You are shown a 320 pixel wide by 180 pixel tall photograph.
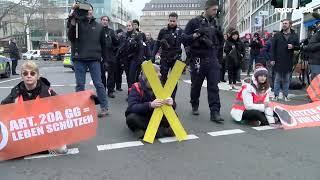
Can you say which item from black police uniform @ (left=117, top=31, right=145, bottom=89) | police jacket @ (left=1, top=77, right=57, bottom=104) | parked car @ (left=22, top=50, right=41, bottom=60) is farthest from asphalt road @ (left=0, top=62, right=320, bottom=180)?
parked car @ (left=22, top=50, right=41, bottom=60)

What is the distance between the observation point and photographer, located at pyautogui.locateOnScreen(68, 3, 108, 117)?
23.4 ft

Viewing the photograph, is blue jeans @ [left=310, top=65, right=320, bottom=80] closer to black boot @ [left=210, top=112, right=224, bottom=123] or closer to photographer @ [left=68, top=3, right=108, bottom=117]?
black boot @ [left=210, top=112, right=224, bottom=123]

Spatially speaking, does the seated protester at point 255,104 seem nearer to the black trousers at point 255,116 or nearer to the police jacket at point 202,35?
A: the black trousers at point 255,116

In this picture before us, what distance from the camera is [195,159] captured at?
495 centimetres

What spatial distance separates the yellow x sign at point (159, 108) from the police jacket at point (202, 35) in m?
1.40

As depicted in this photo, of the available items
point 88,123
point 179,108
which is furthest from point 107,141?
point 179,108

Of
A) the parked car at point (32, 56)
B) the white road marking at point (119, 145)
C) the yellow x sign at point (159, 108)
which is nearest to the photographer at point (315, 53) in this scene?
the yellow x sign at point (159, 108)

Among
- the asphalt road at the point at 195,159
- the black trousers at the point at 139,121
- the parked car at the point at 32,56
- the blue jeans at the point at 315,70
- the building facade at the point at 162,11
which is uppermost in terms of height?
the building facade at the point at 162,11

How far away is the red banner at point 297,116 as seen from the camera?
673 cm

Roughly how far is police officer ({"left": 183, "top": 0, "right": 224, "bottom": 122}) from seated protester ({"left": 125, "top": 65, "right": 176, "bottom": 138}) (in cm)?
135

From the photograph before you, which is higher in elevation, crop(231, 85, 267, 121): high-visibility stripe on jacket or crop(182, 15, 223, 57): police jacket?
crop(182, 15, 223, 57): police jacket

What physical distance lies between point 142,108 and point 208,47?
75.7 inches

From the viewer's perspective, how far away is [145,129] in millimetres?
6000

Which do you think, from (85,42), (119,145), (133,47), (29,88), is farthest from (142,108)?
(133,47)
